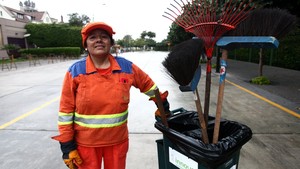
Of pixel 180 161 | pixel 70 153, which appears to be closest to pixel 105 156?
pixel 70 153

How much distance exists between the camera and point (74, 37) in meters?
34.8

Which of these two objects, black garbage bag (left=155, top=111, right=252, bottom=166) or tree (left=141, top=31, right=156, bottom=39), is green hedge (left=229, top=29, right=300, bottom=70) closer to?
black garbage bag (left=155, top=111, right=252, bottom=166)

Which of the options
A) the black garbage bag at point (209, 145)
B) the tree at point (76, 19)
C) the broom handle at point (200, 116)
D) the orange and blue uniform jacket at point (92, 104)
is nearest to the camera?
the black garbage bag at point (209, 145)

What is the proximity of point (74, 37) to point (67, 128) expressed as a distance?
35.9 m

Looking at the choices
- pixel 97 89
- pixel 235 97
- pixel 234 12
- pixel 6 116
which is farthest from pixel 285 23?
pixel 6 116

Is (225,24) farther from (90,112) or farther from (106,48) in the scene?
(90,112)

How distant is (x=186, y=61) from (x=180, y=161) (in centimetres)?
69

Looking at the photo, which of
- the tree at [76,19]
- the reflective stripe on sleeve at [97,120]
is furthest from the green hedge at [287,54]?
the tree at [76,19]

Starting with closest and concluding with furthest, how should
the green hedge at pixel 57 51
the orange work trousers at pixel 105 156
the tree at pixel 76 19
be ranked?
the orange work trousers at pixel 105 156
the green hedge at pixel 57 51
the tree at pixel 76 19

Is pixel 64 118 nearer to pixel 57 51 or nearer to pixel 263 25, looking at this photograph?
pixel 263 25

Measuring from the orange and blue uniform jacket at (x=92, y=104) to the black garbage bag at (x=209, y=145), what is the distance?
0.35m

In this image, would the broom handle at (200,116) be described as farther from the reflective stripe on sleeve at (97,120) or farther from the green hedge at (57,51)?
the green hedge at (57,51)

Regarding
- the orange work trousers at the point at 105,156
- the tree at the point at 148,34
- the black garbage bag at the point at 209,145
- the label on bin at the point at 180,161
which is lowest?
the orange work trousers at the point at 105,156

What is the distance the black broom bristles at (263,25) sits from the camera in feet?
4.51
